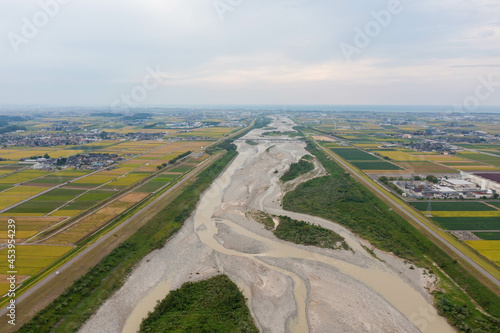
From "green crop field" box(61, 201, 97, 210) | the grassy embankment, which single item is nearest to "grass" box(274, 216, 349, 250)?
the grassy embankment

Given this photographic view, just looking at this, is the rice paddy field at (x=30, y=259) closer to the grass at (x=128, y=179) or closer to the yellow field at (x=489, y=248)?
the grass at (x=128, y=179)

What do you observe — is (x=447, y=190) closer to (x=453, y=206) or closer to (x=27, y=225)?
(x=453, y=206)

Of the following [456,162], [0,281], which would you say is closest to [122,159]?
[0,281]

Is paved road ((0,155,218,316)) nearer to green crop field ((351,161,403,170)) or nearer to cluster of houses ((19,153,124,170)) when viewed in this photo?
cluster of houses ((19,153,124,170))

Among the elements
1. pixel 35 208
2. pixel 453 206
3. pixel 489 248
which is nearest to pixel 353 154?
pixel 453 206

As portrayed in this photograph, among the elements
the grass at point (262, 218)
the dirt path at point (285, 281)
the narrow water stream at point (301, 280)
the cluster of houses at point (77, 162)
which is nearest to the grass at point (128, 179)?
the cluster of houses at point (77, 162)

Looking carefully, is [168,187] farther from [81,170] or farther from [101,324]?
[101,324]
